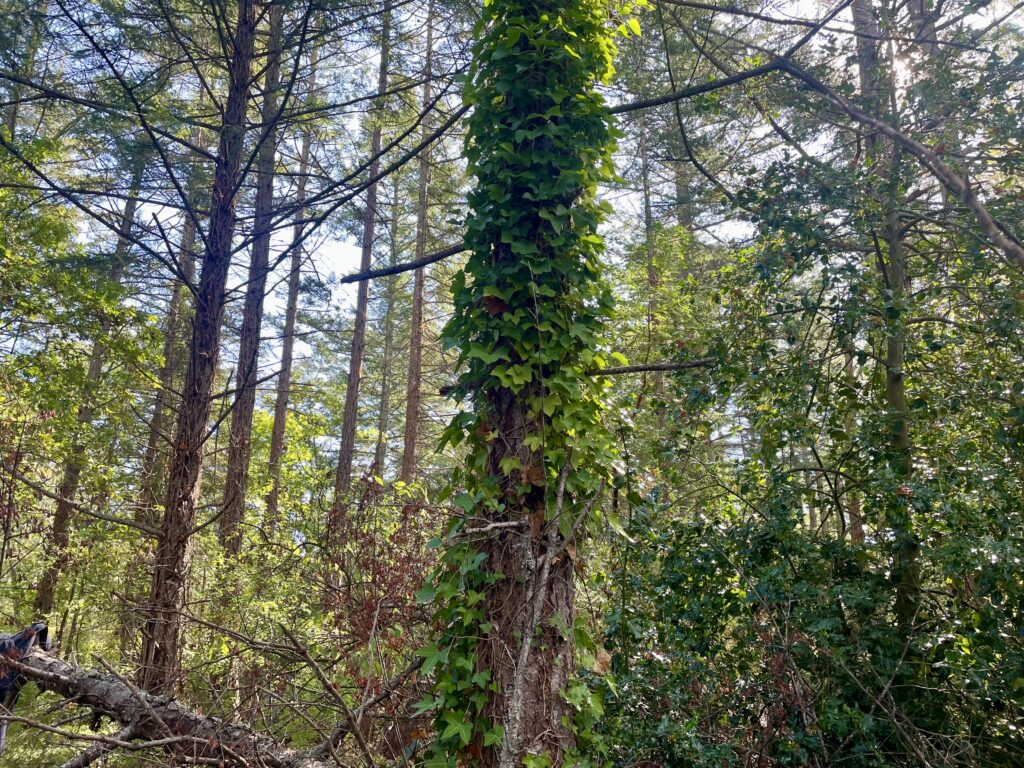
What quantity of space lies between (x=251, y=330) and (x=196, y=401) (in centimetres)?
137

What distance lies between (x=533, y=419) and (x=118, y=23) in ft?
15.3

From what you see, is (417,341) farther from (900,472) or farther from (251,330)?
(900,472)

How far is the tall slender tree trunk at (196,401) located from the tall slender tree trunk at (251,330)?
229mm

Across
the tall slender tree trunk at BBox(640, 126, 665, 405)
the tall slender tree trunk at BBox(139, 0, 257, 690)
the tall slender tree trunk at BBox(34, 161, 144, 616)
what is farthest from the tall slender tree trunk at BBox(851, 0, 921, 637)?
the tall slender tree trunk at BBox(34, 161, 144, 616)

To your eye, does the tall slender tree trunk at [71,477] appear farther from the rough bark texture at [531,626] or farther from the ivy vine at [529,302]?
the rough bark texture at [531,626]

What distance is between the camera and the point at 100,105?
4.49 meters

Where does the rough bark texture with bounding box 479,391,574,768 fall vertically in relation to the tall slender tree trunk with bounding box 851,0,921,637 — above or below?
below

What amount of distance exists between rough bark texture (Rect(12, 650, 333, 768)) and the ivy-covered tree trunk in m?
1.28

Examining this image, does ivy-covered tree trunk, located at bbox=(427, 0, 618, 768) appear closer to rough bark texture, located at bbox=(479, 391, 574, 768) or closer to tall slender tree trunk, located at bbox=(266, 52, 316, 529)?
rough bark texture, located at bbox=(479, 391, 574, 768)

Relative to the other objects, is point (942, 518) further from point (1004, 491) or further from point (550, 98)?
point (550, 98)

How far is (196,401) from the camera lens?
4754 mm

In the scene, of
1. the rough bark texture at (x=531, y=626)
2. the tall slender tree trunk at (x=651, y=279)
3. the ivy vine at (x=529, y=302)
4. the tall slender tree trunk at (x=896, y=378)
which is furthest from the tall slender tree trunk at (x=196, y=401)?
the tall slender tree trunk at (x=896, y=378)

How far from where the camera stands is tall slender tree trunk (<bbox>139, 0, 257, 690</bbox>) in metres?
4.46

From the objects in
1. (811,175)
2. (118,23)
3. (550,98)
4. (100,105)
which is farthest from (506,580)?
(118,23)
